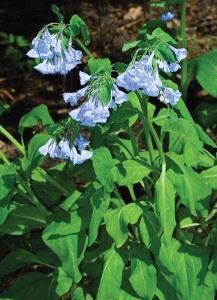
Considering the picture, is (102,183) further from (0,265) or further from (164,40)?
(0,265)

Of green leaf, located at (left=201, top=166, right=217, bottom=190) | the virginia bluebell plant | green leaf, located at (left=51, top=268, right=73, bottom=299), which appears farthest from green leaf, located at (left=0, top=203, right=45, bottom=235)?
green leaf, located at (left=201, top=166, right=217, bottom=190)

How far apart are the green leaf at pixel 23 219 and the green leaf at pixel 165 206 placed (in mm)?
797

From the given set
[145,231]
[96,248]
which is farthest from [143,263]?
[96,248]

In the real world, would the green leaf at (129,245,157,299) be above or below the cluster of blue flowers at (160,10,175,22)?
below

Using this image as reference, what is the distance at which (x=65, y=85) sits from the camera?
16.0 ft

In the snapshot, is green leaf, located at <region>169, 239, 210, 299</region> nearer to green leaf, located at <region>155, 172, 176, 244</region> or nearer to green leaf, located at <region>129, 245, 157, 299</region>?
green leaf, located at <region>129, 245, 157, 299</region>

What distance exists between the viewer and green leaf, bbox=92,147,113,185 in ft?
8.11

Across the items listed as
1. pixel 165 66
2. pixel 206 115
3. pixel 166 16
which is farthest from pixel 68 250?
pixel 206 115

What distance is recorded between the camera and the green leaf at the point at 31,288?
3.08 metres

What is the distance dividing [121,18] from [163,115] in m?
3.04

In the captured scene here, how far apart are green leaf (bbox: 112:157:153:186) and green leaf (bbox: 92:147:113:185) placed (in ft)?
0.32

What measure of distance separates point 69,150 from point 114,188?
24.0 inches

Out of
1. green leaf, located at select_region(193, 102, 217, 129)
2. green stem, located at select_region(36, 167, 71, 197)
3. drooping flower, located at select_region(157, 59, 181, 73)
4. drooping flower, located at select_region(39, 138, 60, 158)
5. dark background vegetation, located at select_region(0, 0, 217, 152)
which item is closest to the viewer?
drooping flower, located at select_region(157, 59, 181, 73)

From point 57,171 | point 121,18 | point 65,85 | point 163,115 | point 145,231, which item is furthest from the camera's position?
point 121,18
